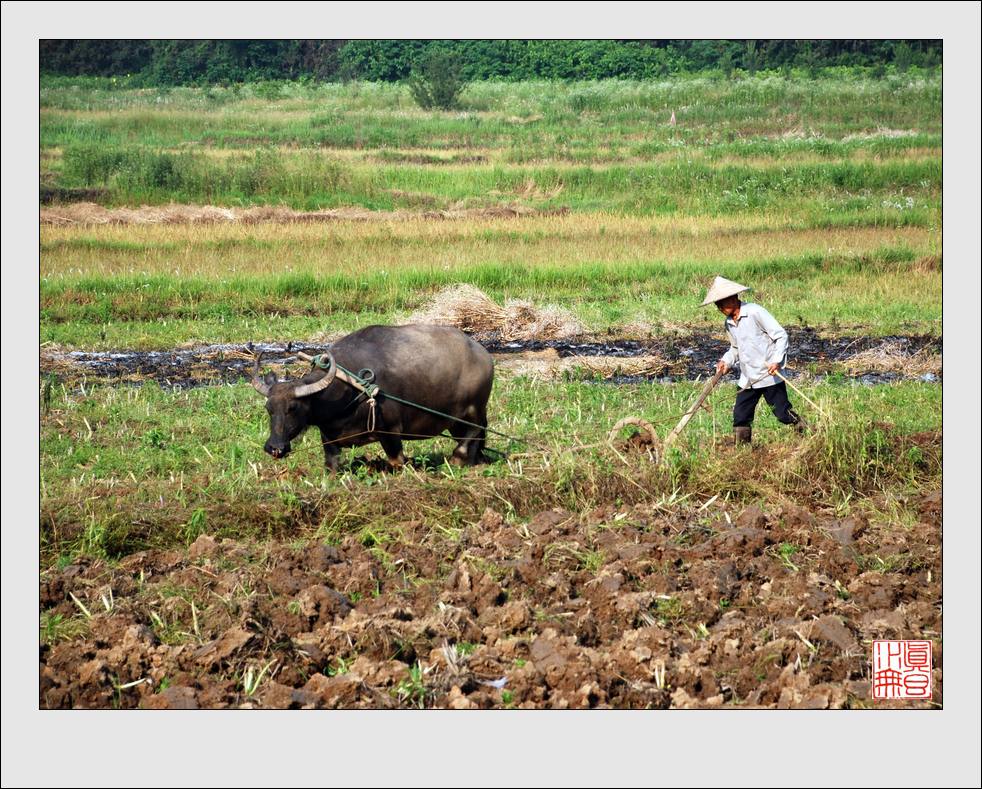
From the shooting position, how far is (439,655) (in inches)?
→ 226

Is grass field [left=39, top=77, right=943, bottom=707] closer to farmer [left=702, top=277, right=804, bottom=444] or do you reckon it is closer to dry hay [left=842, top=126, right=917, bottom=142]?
dry hay [left=842, top=126, right=917, bottom=142]

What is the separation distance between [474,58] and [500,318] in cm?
369

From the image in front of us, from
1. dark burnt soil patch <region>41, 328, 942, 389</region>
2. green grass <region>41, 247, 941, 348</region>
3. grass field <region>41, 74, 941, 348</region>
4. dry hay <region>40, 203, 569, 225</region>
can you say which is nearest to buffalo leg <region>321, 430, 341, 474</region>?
dark burnt soil patch <region>41, 328, 942, 389</region>

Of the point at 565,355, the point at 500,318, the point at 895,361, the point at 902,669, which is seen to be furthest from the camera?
the point at 500,318

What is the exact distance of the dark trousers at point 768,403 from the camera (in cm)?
843

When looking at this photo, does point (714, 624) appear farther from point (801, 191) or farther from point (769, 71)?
point (801, 191)

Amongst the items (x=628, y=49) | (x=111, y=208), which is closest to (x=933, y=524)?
(x=628, y=49)

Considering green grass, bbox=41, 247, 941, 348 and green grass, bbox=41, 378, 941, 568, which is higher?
green grass, bbox=41, 247, 941, 348

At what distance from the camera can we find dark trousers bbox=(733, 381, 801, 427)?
27.7 feet

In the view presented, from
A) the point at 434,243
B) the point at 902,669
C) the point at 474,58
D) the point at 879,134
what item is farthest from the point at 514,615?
the point at 879,134

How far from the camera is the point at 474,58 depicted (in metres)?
15.8

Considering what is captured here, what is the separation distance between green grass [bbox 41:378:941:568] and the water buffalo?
1.03ft

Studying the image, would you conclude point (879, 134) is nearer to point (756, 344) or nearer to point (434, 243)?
point (434, 243)

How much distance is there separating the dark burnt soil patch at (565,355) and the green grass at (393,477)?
2.27 meters
